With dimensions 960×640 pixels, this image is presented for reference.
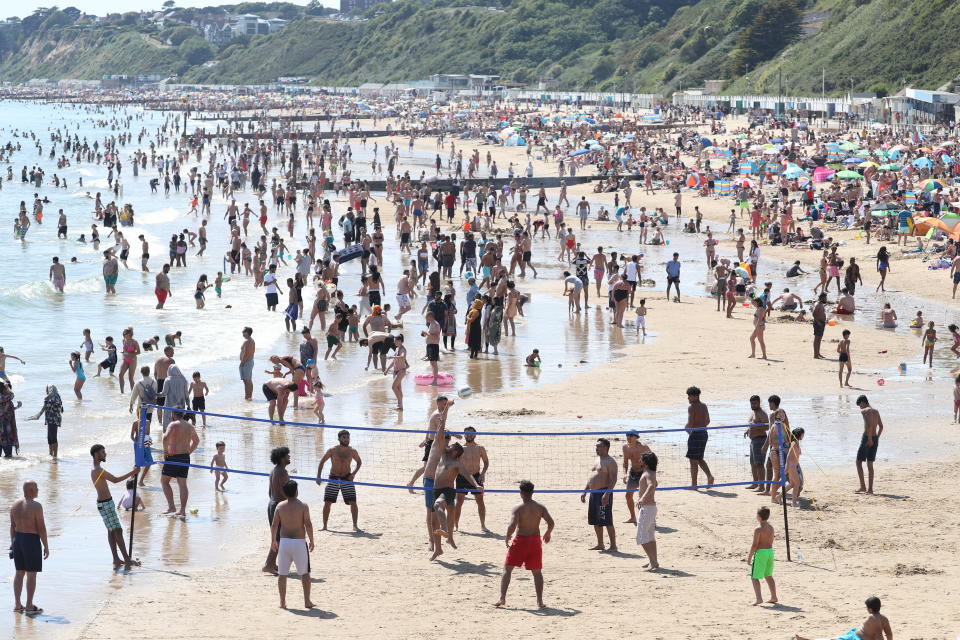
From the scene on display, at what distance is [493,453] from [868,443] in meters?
4.26

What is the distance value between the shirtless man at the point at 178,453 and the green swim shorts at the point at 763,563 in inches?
215

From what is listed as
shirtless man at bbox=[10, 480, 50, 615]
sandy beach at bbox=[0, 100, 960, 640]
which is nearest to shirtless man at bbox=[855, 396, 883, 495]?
sandy beach at bbox=[0, 100, 960, 640]

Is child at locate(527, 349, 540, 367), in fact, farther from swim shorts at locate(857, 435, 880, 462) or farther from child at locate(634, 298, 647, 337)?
swim shorts at locate(857, 435, 880, 462)

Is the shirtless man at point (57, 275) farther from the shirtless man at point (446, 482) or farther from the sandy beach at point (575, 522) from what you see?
the shirtless man at point (446, 482)

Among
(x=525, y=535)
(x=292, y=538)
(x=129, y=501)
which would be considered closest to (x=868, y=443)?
(x=525, y=535)

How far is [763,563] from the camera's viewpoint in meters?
8.65

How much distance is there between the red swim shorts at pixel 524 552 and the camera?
8.69 metres

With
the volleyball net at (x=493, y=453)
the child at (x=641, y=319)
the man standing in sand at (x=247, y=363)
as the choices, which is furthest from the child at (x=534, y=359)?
the man standing in sand at (x=247, y=363)

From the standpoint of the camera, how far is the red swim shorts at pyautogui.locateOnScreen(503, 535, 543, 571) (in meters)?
8.69

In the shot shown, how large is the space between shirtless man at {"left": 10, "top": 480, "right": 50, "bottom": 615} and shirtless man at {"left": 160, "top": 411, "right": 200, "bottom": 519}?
2.39 m

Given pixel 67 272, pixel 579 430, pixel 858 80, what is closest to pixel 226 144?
pixel 858 80

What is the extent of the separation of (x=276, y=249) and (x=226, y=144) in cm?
5259

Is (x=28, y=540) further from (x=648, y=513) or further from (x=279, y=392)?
(x=279, y=392)

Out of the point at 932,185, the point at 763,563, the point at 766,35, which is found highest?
the point at 766,35
